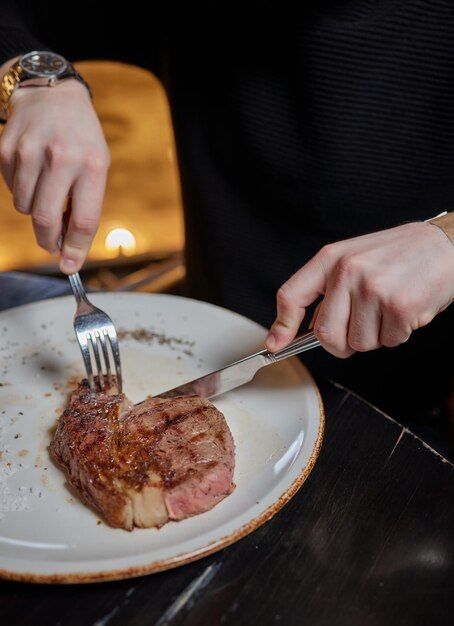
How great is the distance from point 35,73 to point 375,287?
36.0 inches

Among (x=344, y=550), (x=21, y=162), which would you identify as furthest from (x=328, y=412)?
(x=21, y=162)

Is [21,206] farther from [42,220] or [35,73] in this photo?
[35,73]

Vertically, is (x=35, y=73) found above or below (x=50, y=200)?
above

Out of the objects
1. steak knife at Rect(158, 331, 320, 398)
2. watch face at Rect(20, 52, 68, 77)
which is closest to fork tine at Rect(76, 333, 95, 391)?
steak knife at Rect(158, 331, 320, 398)

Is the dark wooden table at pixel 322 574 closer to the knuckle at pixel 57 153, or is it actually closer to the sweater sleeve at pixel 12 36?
the knuckle at pixel 57 153

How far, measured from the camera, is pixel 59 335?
1535mm

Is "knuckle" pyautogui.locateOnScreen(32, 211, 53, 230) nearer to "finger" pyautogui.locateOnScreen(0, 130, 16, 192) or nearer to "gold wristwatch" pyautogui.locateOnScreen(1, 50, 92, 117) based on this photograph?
"finger" pyautogui.locateOnScreen(0, 130, 16, 192)

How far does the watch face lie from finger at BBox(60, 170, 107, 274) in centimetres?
32

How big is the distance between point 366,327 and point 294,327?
0.14 metres

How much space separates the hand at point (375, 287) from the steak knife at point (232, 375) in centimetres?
7

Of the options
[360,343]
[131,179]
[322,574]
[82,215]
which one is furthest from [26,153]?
[131,179]

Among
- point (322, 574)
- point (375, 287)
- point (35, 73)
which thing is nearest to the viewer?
point (322, 574)

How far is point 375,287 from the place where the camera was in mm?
1098

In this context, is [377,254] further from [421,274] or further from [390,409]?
[390,409]
